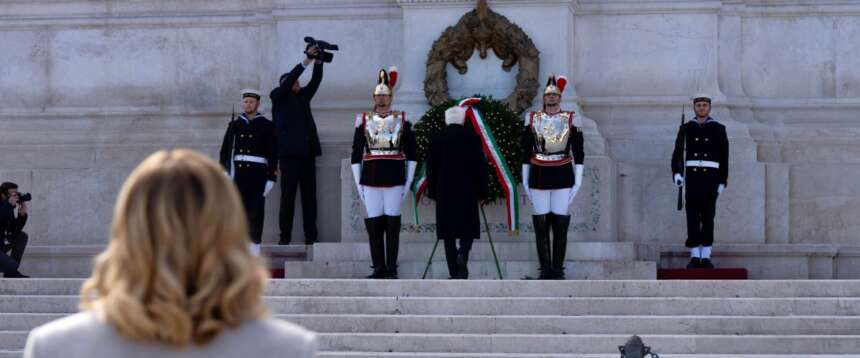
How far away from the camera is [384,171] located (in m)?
14.1

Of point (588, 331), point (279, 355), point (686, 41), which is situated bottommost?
point (588, 331)

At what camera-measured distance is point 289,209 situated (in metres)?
16.2

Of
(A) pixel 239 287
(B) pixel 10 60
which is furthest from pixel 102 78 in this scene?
(A) pixel 239 287

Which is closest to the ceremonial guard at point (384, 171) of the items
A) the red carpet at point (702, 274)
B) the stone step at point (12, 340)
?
the red carpet at point (702, 274)

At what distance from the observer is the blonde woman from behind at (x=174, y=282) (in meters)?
2.93

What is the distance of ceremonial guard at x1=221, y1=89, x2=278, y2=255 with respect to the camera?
48.5 feet

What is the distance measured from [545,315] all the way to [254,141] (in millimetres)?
3915

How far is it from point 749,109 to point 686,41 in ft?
3.06

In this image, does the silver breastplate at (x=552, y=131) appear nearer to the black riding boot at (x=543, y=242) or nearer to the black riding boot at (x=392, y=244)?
the black riding boot at (x=543, y=242)

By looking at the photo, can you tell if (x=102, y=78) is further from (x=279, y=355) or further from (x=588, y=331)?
(x=279, y=355)

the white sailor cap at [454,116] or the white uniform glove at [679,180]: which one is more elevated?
the white sailor cap at [454,116]

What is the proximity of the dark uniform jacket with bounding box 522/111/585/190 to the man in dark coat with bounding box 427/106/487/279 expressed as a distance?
441 millimetres

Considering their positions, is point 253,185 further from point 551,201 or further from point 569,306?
point 569,306

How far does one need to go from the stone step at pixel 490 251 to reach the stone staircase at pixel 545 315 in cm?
254
